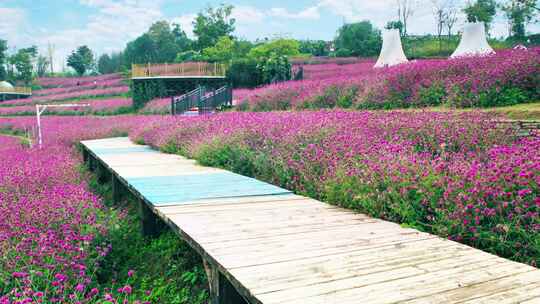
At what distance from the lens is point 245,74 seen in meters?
27.7

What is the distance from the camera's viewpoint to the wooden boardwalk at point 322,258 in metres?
2.23

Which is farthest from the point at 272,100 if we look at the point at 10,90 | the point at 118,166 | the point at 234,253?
the point at 10,90

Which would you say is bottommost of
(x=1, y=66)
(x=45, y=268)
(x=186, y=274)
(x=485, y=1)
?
(x=186, y=274)

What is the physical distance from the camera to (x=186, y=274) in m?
4.20

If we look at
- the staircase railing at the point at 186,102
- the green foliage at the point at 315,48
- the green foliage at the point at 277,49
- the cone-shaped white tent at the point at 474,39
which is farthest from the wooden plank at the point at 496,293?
the green foliage at the point at 315,48

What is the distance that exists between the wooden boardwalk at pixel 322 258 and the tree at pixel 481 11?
3662cm

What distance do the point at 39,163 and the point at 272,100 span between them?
861 centimetres

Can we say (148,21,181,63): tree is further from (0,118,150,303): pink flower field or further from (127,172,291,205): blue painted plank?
(127,172,291,205): blue painted plank

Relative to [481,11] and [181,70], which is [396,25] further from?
[181,70]

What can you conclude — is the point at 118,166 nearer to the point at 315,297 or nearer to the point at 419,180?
the point at 419,180

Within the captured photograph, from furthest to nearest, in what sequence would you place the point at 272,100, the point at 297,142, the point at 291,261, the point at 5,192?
the point at 272,100, the point at 297,142, the point at 5,192, the point at 291,261

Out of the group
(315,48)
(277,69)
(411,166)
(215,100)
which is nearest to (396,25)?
(315,48)

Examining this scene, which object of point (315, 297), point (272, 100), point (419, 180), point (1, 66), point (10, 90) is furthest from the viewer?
point (1, 66)

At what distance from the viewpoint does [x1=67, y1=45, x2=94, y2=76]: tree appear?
212ft
